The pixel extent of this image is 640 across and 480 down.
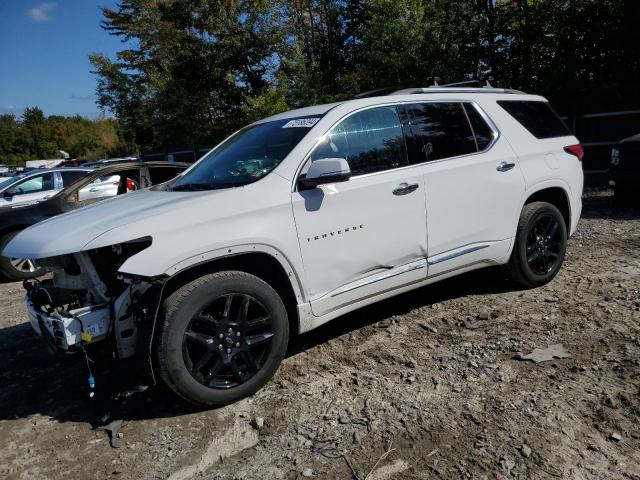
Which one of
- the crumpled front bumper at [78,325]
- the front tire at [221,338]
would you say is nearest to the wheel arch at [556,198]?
the front tire at [221,338]

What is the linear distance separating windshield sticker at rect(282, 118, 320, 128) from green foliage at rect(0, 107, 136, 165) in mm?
69568

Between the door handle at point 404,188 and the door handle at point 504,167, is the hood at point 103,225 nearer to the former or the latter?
the door handle at point 404,188

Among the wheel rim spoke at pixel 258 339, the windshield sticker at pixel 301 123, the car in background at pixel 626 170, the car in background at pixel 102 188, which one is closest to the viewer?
the wheel rim spoke at pixel 258 339

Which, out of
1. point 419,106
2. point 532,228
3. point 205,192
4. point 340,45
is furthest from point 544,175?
point 340,45

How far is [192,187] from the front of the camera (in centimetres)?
352

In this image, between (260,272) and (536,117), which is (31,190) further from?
(536,117)

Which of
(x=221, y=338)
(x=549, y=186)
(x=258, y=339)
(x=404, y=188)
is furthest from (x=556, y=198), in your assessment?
(x=221, y=338)

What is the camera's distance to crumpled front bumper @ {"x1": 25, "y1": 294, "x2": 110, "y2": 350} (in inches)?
107

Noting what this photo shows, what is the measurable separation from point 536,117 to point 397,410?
10.7 ft

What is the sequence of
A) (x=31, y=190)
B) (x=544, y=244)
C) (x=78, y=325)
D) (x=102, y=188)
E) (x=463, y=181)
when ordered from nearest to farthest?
(x=78, y=325)
(x=463, y=181)
(x=544, y=244)
(x=102, y=188)
(x=31, y=190)

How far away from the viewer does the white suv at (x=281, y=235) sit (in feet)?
9.09

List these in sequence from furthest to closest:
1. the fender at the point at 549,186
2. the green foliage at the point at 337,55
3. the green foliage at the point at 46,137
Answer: the green foliage at the point at 46,137, the green foliage at the point at 337,55, the fender at the point at 549,186

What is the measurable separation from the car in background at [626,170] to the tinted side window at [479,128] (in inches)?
203

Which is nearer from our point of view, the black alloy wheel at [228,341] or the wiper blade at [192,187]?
the black alloy wheel at [228,341]
